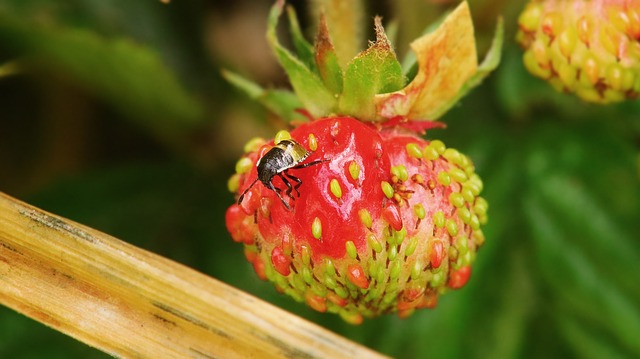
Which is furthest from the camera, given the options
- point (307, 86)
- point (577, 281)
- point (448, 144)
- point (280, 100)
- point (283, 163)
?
point (448, 144)

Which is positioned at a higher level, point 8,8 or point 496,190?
point 8,8

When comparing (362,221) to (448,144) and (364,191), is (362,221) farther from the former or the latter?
(448,144)

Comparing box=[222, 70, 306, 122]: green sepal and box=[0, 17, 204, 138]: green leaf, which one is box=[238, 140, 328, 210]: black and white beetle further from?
box=[0, 17, 204, 138]: green leaf

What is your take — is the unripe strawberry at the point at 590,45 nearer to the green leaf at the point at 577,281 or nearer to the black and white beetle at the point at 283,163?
the black and white beetle at the point at 283,163

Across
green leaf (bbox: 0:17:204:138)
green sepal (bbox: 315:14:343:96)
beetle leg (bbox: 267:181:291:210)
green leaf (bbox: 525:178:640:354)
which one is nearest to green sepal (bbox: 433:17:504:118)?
green sepal (bbox: 315:14:343:96)

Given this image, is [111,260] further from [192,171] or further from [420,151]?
[192,171]

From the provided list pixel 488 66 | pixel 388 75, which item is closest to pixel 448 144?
pixel 488 66

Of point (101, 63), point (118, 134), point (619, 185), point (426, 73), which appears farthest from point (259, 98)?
point (118, 134)
